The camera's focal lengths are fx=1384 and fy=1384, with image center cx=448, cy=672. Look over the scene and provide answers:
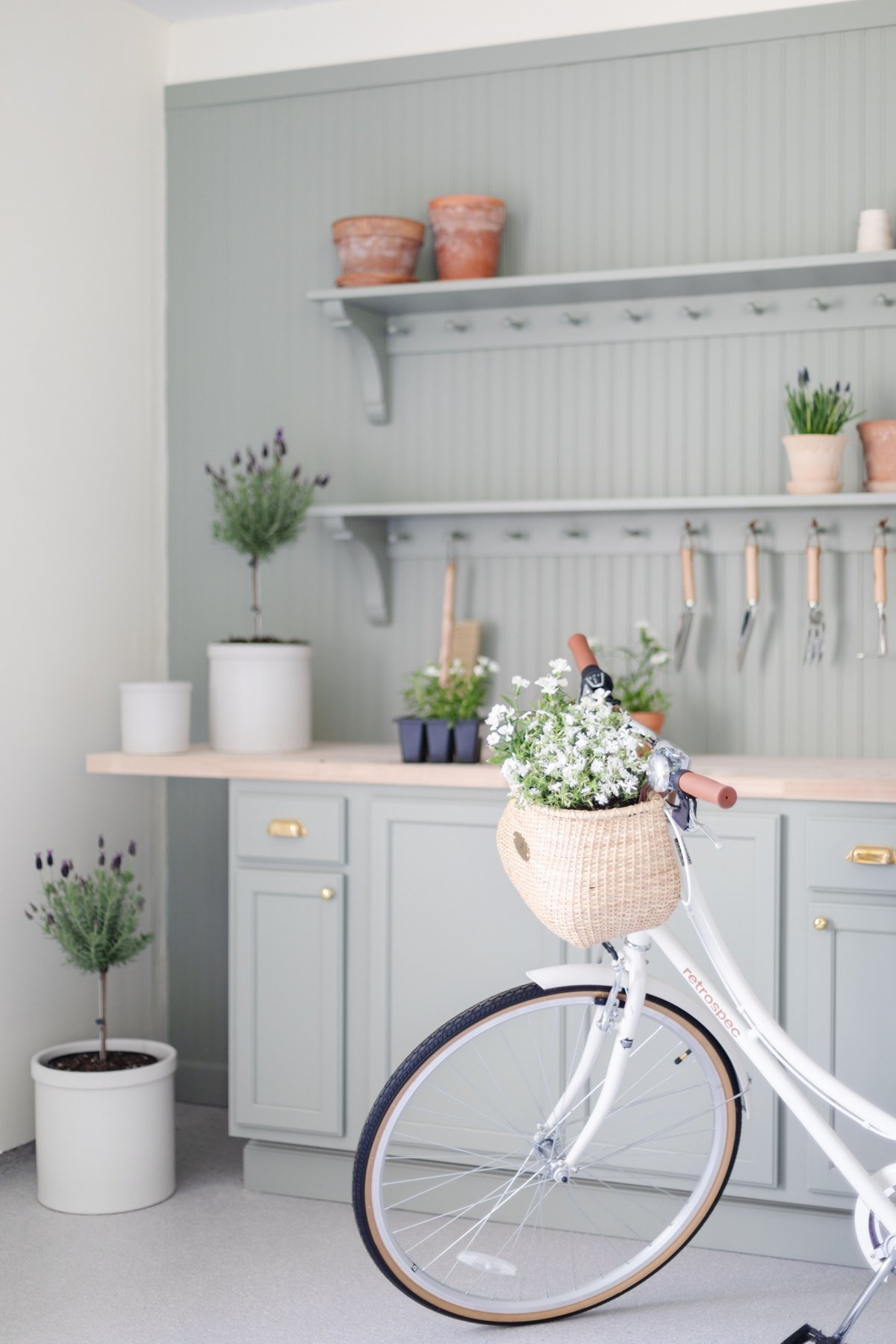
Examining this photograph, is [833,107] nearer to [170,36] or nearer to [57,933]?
[170,36]

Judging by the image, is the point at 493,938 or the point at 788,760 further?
the point at 788,760

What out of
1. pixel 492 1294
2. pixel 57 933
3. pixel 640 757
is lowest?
pixel 492 1294

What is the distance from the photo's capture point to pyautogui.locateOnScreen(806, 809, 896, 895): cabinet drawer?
2.50 m

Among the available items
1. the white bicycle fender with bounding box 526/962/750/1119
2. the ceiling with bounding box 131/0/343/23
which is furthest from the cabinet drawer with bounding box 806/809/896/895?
the ceiling with bounding box 131/0/343/23

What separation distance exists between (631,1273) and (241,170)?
104 inches

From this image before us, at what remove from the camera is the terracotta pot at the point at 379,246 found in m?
3.05

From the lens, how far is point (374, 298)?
310cm

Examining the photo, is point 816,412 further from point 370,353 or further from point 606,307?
point 370,353

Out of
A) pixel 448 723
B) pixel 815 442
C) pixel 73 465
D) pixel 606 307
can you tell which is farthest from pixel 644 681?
pixel 73 465

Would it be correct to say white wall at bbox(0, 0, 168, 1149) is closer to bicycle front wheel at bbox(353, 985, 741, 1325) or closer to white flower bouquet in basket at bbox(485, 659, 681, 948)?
bicycle front wheel at bbox(353, 985, 741, 1325)

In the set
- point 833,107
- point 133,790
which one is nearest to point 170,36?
point 833,107

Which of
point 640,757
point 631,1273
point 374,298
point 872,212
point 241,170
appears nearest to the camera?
point 640,757

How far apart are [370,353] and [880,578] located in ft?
4.14

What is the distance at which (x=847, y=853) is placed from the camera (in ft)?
8.26
